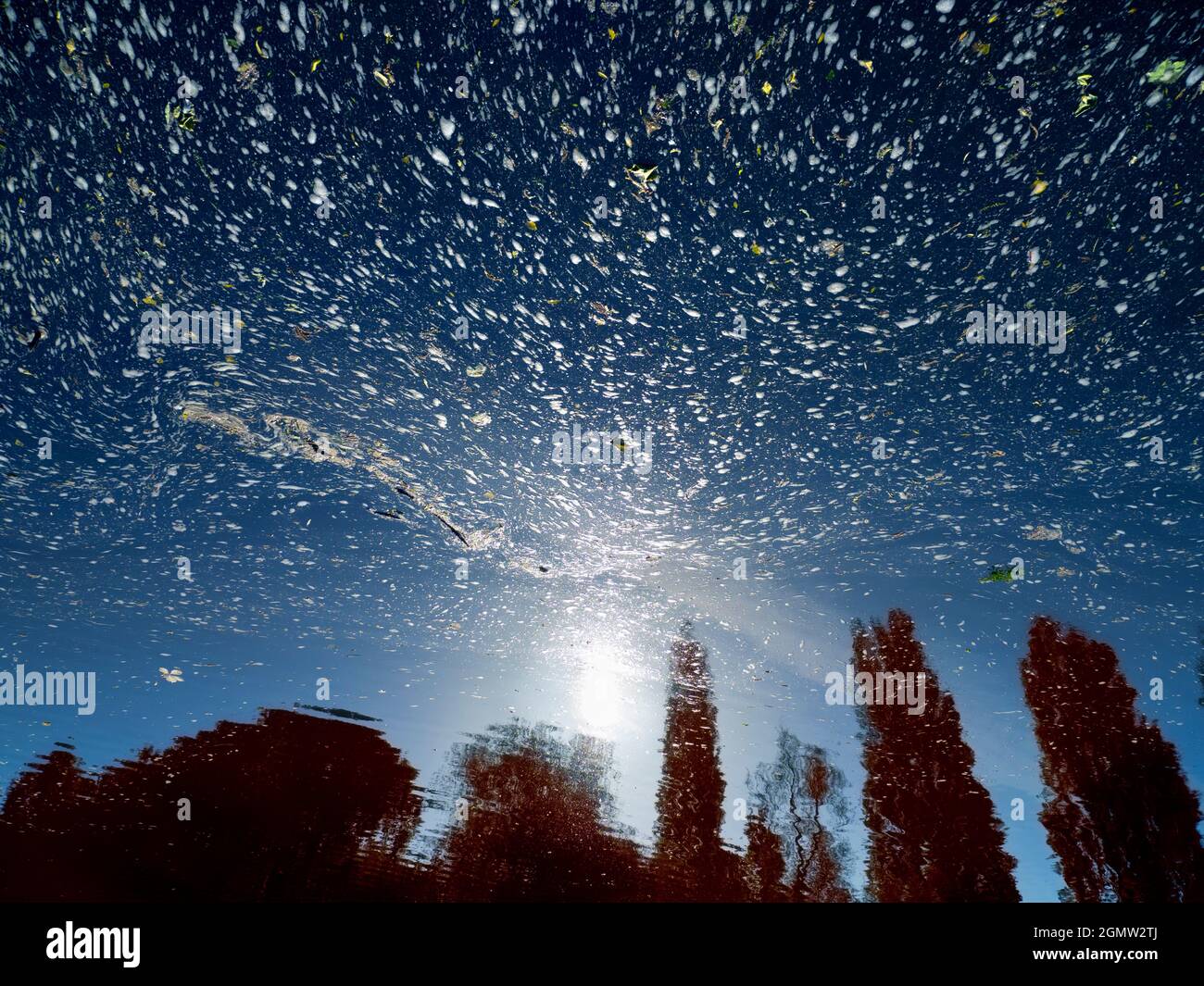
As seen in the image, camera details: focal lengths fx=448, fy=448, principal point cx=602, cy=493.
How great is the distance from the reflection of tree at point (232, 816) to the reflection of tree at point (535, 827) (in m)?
3.71

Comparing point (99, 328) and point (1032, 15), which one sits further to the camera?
point (99, 328)

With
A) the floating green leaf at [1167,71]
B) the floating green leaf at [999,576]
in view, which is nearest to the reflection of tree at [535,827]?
the floating green leaf at [999,576]

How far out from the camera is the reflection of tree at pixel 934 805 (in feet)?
70.7

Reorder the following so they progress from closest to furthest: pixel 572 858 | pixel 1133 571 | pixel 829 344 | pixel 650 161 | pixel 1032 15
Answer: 1. pixel 1032 15
2. pixel 650 161
3. pixel 829 344
4. pixel 1133 571
5. pixel 572 858

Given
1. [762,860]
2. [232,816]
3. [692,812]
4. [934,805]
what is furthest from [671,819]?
[232,816]

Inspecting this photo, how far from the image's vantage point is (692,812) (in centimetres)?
2439

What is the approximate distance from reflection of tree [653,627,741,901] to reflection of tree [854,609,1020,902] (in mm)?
8010

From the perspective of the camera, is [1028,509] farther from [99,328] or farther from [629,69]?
[99,328]

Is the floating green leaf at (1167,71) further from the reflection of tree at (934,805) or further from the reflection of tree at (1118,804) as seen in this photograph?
the reflection of tree at (1118,804)

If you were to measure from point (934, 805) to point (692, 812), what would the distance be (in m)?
11.8
